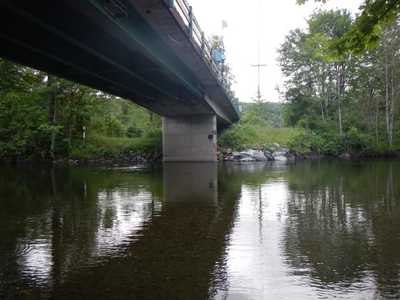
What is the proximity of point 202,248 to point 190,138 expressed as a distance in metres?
30.3

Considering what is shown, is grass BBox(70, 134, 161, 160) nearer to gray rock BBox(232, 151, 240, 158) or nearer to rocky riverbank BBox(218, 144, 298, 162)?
rocky riverbank BBox(218, 144, 298, 162)

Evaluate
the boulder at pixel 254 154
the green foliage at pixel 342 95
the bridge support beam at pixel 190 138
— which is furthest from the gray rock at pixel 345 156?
the bridge support beam at pixel 190 138

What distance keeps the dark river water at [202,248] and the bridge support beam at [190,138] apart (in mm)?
23737

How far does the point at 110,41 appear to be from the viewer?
13.7 metres

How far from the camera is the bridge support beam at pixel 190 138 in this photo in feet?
117

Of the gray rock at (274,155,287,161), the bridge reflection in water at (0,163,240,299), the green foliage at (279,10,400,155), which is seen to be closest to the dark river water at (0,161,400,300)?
the bridge reflection in water at (0,163,240,299)

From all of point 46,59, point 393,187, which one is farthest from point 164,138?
point 393,187

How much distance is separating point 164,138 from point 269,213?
28.5 metres

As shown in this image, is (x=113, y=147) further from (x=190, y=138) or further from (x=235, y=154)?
(x=235, y=154)

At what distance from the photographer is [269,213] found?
955 centimetres

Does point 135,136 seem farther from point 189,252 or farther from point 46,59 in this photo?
point 189,252

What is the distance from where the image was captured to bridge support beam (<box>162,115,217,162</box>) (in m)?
35.8

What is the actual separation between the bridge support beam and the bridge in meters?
9.80

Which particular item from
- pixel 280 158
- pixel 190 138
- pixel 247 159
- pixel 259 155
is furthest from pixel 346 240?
pixel 280 158
